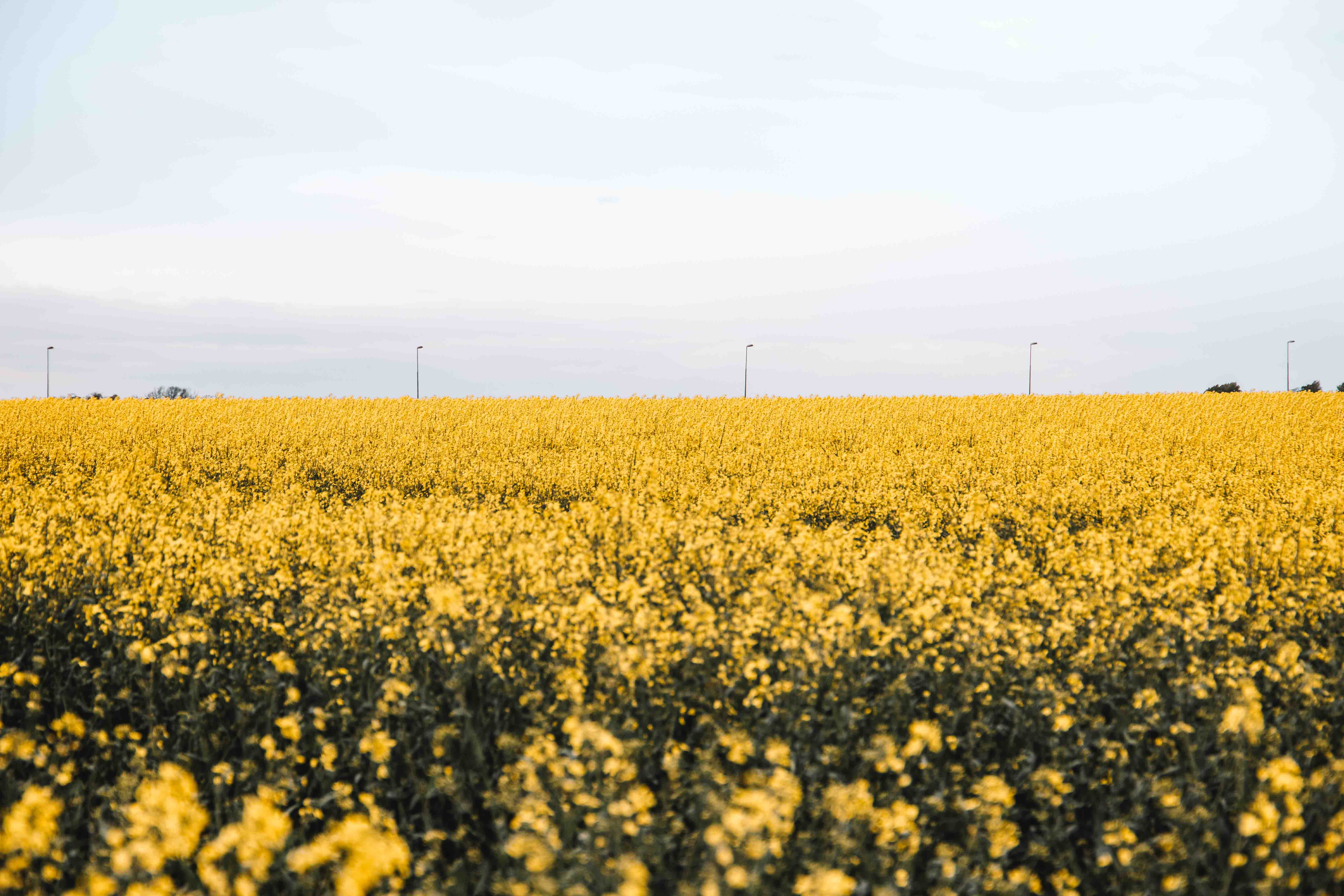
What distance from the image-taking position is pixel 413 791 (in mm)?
4863

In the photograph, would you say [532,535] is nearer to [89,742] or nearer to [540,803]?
[89,742]

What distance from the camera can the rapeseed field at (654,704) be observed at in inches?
143

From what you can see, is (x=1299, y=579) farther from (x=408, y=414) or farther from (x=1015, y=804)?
(x=408, y=414)

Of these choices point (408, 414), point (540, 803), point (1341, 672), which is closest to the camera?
point (540, 803)

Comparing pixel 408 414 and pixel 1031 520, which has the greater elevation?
pixel 408 414

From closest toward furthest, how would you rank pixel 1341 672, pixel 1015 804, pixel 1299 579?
pixel 1015 804 < pixel 1341 672 < pixel 1299 579

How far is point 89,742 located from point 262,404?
105ft

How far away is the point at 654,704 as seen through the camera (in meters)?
5.01

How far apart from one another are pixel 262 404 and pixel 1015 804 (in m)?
35.5

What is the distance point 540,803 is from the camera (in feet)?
11.6

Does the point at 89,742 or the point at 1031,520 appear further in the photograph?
the point at 1031,520

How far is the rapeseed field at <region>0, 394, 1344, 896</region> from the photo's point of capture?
3.62 meters

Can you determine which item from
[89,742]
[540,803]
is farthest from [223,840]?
[89,742]

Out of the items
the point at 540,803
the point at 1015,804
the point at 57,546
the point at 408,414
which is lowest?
the point at 1015,804
